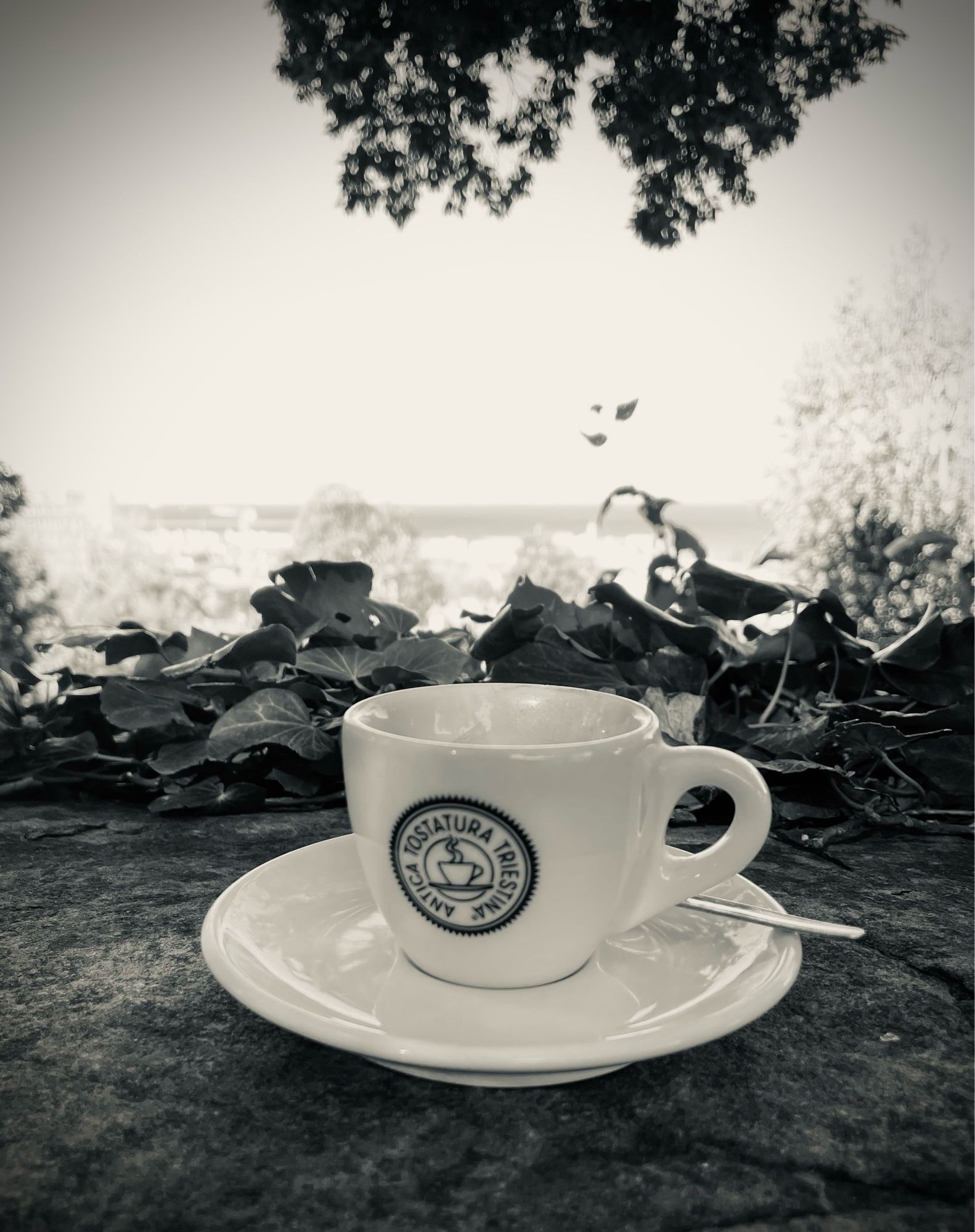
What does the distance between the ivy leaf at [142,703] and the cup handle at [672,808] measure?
460 millimetres

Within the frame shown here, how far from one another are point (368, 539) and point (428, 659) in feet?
9.40

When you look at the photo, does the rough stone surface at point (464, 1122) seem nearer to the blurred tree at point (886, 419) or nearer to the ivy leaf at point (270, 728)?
the ivy leaf at point (270, 728)

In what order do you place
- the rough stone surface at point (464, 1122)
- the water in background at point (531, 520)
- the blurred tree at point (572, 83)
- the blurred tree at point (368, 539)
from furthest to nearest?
the water in background at point (531, 520), the blurred tree at point (368, 539), the blurred tree at point (572, 83), the rough stone surface at point (464, 1122)

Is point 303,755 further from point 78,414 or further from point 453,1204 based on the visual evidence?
point 78,414

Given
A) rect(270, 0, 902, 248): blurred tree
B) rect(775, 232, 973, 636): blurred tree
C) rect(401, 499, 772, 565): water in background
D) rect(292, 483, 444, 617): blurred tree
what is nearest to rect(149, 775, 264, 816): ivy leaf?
rect(270, 0, 902, 248): blurred tree

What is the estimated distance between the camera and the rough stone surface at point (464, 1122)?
0.26 meters

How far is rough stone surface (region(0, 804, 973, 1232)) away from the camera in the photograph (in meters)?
0.26

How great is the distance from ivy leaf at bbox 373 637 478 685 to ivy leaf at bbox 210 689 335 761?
8cm

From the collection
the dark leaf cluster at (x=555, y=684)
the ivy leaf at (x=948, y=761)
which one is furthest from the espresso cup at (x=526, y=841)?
the ivy leaf at (x=948, y=761)

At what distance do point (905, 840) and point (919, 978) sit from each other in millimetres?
243

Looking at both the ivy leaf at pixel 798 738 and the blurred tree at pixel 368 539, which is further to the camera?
the blurred tree at pixel 368 539

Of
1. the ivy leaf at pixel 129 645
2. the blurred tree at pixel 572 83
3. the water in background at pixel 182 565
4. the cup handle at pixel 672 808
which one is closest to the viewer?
the cup handle at pixel 672 808

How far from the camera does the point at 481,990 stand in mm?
354

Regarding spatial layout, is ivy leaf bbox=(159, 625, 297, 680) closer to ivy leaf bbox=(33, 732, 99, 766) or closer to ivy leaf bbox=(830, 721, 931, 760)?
ivy leaf bbox=(33, 732, 99, 766)
